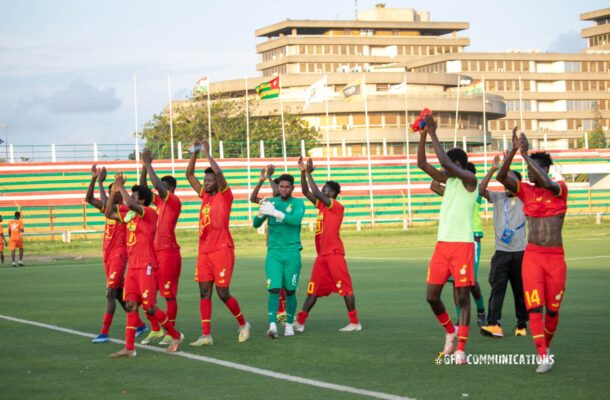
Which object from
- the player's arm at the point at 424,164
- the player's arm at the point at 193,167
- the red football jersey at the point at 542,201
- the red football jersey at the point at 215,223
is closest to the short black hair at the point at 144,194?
the player's arm at the point at 193,167

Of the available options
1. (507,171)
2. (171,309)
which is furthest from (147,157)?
(507,171)

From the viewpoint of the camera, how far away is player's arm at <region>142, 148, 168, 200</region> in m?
13.6

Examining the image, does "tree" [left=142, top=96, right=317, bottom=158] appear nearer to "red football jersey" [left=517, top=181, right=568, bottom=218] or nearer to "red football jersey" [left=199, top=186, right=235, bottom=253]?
"red football jersey" [left=199, top=186, right=235, bottom=253]

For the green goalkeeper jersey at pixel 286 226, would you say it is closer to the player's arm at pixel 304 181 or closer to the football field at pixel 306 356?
the player's arm at pixel 304 181

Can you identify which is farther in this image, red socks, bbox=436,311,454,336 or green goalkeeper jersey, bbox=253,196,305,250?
green goalkeeper jersey, bbox=253,196,305,250

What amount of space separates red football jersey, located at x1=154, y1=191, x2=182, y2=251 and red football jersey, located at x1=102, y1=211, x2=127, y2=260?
23.3 inches

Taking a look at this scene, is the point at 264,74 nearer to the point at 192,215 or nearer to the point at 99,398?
the point at 192,215

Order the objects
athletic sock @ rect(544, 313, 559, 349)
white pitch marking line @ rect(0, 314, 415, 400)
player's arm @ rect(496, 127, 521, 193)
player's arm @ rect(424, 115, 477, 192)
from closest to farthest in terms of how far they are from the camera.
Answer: white pitch marking line @ rect(0, 314, 415, 400) < player's arm @ rect(496, 127, 521, 193) < athletic sock @ rect(544, 313, 559, 349) < player's arm @ rect(424, 115, 477, 192)

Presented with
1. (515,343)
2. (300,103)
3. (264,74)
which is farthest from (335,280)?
(264,74)

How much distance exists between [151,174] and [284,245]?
7.09ft

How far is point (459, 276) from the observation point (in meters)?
11.6

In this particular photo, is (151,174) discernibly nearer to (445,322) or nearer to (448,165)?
(448,165)

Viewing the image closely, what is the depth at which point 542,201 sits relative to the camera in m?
11.2

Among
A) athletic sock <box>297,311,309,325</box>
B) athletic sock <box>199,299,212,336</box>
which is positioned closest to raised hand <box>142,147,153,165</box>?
Result: athletic sock <box>199,299,212,336</box>
